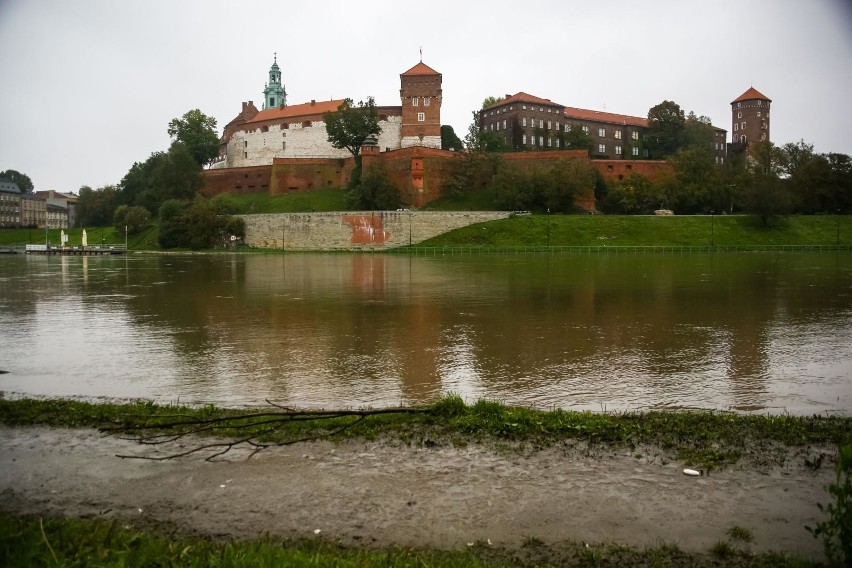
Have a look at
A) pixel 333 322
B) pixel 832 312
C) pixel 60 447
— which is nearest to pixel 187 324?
pixel 333 322

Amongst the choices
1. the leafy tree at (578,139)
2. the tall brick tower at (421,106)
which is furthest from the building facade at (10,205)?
the leafy tree at (578,139)

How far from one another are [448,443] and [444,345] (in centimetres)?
560

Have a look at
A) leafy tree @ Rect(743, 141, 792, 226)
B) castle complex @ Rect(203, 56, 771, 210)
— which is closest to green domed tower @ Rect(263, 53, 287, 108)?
castle complex @ Rect(203, 56, 771, 210)

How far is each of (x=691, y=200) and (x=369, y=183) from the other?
101 feet

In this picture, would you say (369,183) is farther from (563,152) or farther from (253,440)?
(253,440)

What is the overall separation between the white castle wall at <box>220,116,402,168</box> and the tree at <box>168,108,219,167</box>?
15.9 feet

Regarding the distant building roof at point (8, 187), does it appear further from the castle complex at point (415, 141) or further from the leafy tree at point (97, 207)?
the castle complex at point (415, 141)

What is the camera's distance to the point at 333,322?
1419 cm

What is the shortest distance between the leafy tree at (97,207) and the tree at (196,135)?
11738 mm

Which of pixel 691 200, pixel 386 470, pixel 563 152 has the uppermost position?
pixel 563 152

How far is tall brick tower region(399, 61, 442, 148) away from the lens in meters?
70.8

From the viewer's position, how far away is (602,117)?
94625 mm

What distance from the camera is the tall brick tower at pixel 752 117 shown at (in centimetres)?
9769

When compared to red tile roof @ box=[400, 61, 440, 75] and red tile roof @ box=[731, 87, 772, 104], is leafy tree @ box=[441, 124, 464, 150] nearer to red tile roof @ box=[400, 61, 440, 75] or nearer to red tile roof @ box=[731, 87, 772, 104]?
red tile roof @ box=[400, 61, 440, 75]
